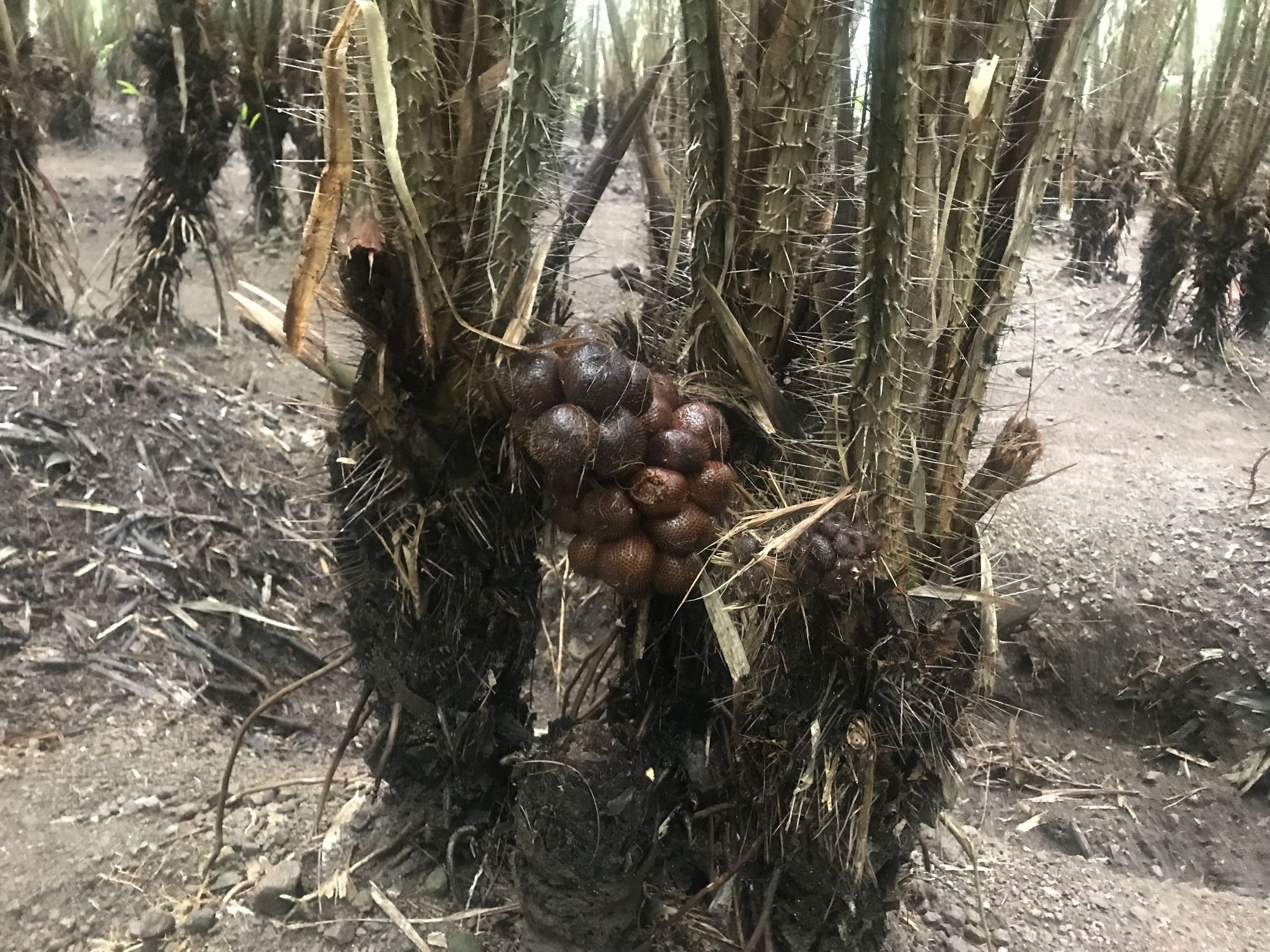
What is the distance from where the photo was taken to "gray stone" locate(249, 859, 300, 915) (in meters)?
1.43

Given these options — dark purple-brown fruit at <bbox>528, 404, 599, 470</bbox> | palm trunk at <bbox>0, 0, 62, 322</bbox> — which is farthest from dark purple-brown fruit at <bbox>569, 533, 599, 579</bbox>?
palm trunk at <bbox>0, 0, 62, 322</bbox>

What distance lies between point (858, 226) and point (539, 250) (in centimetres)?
41

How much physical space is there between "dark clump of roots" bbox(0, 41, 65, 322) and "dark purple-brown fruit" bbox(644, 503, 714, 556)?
304 cm

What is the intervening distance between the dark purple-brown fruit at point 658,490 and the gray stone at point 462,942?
78 centimetres

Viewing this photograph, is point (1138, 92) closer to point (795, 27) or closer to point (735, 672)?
point (795, 27)

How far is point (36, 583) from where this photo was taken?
7.23 feet

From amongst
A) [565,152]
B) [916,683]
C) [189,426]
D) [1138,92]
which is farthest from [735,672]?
[1138,92]

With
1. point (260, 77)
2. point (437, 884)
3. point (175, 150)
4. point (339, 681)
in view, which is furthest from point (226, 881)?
point (260, 77)

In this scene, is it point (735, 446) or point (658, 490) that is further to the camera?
point (735, 446)

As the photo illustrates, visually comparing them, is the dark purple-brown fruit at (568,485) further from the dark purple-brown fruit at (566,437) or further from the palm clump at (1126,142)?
the palm clump at (1126,142)

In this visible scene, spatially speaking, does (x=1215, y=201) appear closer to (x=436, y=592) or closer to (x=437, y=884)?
(x=436, y=592)

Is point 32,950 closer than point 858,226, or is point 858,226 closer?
point 858,226

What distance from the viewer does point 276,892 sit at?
4.70 feet

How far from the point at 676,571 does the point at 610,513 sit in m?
0.12
